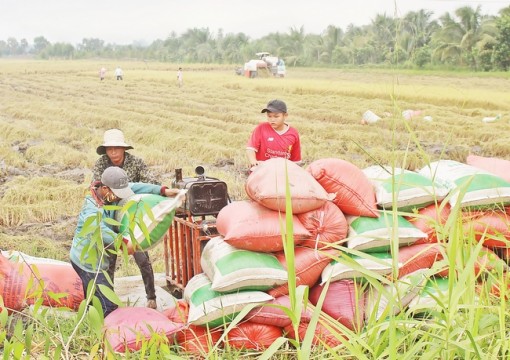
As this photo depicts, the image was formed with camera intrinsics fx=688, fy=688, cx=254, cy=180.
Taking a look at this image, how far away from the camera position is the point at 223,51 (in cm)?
3338

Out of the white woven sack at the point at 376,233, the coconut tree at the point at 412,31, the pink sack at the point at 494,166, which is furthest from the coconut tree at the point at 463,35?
the coconut tree at the point at 412,31

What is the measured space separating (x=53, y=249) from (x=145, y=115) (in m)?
8.55

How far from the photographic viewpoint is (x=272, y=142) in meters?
4.18

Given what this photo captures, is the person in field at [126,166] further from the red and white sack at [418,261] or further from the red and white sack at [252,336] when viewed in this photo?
the red and white sack at [418,261]

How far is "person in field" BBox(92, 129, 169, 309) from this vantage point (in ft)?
12.1

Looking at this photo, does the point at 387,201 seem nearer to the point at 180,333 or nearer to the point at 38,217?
the point at 180,333

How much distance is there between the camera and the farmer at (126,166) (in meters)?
3.68

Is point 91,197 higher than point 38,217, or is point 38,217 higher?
point 91,197

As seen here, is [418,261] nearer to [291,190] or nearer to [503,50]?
[291,190]

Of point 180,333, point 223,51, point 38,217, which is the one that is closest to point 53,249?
point 38,217

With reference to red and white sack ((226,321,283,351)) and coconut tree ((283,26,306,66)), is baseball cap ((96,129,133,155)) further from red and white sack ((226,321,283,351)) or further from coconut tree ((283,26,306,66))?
coconut tree ((283,26,306,66))

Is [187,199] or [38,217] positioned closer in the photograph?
[187,199]

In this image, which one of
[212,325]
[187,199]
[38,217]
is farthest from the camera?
[38,217]

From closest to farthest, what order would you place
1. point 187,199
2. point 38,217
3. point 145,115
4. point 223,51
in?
point 187,199 < point 38,217 < point 145,115 < point 223,51
